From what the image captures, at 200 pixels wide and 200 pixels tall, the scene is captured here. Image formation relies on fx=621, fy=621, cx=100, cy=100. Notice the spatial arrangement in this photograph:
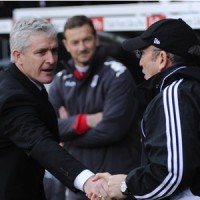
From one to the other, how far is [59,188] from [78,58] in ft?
3.55

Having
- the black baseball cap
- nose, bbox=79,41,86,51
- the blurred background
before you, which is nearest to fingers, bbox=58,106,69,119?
nose, bbox=79,41,86,51

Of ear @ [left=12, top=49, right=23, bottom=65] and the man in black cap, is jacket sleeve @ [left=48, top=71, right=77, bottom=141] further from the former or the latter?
the man in black cap

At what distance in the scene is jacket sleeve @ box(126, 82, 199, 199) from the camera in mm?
2842

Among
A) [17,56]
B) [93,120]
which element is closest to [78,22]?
[93,120]

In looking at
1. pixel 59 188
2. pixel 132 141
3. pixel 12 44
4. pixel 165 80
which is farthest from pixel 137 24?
pixel 165 80

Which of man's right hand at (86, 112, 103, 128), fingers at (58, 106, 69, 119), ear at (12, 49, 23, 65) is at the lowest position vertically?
fingers at (58, 106, 69, 119)

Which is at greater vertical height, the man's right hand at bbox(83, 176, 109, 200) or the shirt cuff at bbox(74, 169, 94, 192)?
the shirt cuff at bbox(74, 169, 94, 192)

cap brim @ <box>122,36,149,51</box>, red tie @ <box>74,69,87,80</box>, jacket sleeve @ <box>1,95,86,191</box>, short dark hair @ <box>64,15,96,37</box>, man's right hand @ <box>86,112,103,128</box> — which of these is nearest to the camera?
cap brim @ <box>122,36,149,51</box>

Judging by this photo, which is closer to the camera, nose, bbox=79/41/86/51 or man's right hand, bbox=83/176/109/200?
man's right hand, bbox=83/176/109/200

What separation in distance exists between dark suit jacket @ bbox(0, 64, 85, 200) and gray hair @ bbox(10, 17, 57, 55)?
20 centimetres

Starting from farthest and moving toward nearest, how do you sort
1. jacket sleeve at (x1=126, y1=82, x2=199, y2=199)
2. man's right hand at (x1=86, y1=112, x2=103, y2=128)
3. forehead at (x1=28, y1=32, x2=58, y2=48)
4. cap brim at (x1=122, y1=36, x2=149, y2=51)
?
man's right hand at (x1=86, y1=112, x2=103, y2=128)
forehead at (x1=28, y1=32, x2=58, y2=48)
cap brim at (x1=122, y1=36, x2=149, y2=51)
jacket sleeve at (x1=126, y1=82, x2=199, y2=199)

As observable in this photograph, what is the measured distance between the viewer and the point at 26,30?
3.47m

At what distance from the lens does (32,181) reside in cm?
345

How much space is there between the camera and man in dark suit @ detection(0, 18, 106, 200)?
3344mm
